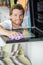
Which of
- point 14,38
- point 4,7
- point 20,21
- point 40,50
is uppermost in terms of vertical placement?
point 4,7

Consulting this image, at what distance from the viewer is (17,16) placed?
1509 millimetres

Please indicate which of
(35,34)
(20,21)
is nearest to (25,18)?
(20,21)

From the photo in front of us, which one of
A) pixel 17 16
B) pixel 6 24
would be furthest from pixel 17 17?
pixel 6 24

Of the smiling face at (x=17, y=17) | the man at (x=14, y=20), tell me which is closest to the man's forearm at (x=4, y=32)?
the man at (x=14, y=20)

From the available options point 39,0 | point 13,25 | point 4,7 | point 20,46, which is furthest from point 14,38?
point 39,0

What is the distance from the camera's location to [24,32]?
4.97ft

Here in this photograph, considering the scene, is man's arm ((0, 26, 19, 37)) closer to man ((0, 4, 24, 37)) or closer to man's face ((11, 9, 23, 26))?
man ((0, 4, 24, 37))

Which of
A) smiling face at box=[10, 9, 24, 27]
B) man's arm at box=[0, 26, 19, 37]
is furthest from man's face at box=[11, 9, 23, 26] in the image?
man's arm at box=[0, 26, 19, 37]

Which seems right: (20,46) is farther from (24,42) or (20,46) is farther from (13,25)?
(13,25)

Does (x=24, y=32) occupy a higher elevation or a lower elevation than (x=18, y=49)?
higher

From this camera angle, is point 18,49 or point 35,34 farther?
point 35,34

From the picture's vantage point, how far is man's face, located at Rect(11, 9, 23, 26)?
1497 mm

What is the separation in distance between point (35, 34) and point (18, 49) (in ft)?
0.78

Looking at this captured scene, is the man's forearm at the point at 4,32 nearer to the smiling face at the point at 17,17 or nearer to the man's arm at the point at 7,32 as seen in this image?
the man's arm at the point at 7,32
